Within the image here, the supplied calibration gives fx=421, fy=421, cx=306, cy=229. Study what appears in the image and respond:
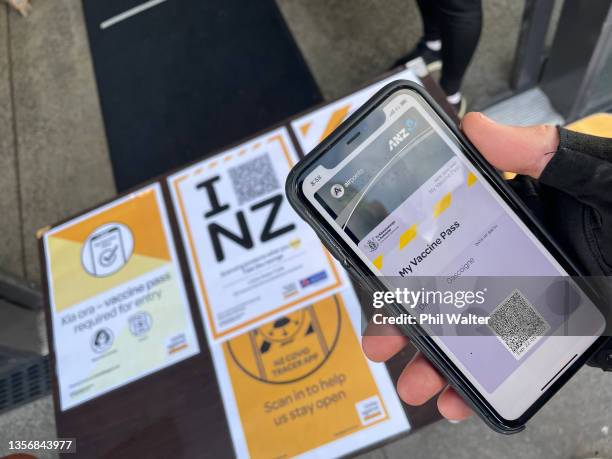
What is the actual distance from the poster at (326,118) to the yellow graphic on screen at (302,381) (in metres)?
0.29

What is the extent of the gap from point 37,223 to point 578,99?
64.1 inches

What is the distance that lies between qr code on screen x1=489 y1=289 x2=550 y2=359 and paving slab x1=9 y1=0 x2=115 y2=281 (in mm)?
1237

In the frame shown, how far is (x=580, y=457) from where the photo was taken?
869mm

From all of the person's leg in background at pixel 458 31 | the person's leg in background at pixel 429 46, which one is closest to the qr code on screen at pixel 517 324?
the person's leg in background at pixel 458 31

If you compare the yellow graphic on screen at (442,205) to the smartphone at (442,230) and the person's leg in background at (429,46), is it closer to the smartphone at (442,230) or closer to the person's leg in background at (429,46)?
the smartphone at (442,230)

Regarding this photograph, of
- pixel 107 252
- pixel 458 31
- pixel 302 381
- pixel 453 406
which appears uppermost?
pixel 458 31

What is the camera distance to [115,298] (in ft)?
2.47

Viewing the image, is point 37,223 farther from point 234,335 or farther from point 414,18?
point 414,18

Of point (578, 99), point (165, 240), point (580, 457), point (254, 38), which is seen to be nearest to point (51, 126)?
point (254, 38)

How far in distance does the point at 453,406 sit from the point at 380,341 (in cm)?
13

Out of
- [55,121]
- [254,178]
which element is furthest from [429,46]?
[55,121]

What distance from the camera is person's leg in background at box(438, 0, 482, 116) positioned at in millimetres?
810

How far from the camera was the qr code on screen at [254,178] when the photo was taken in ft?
2.50

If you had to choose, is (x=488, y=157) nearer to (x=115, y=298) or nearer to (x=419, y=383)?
(x=419, y=383)
